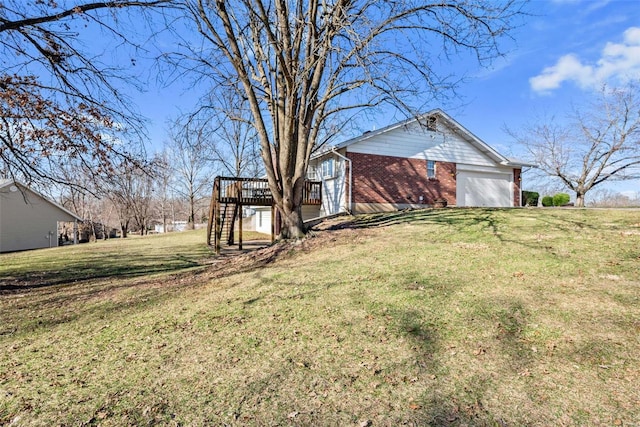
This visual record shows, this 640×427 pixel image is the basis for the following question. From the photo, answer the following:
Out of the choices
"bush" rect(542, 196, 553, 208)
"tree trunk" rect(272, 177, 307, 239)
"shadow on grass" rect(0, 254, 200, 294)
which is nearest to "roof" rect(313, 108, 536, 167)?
"bush" rect(542, 196, 553, 208)

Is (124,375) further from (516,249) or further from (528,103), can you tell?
(528,103)

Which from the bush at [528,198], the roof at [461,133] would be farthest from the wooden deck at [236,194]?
the bush at [528,198]

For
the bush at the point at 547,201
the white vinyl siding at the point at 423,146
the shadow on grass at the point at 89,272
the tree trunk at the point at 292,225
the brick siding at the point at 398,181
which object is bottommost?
the shadow on grass at the point at 89,272

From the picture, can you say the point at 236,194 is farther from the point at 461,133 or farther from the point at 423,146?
the point at 461,133

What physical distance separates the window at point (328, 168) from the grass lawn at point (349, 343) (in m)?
9.76

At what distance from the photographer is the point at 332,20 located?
7.31 m

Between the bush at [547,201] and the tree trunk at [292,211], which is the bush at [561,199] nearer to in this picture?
the bush at [547,201]

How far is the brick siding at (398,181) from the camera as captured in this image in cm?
1594

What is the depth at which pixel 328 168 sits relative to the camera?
17281mm

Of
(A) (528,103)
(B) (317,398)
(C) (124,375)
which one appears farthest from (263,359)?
(A) (528,103)

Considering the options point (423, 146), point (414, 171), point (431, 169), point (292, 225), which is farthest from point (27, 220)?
point (431, 169)

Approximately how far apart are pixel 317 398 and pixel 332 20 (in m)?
7.23

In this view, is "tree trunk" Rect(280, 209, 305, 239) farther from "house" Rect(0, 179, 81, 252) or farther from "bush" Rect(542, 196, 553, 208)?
"bush" Rect(542, 196, 553, 208)

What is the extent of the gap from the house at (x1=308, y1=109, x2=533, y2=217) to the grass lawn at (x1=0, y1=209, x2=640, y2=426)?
8.84 m
